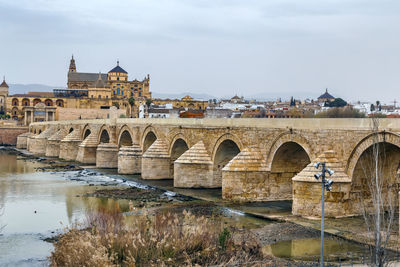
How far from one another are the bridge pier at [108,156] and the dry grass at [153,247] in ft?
88.7

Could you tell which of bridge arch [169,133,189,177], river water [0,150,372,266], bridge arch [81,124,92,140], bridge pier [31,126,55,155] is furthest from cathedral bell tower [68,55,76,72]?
bridge arch [169,133,189,177]

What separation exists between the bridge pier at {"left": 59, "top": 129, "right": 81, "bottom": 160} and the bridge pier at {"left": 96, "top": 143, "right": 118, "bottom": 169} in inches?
338

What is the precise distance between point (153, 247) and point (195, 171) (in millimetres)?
15089


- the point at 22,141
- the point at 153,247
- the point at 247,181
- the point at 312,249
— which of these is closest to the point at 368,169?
the point at 312,249

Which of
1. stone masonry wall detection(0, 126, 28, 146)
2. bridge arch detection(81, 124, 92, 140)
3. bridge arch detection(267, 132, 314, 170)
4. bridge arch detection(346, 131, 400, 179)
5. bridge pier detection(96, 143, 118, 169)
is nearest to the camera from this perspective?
bridge arch detection(346, 131, 400, 179)

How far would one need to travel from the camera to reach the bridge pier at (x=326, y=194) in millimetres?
18844

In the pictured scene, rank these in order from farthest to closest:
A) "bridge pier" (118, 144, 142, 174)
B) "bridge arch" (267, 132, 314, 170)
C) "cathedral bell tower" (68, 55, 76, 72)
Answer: "cathedral bell tower" (68, 55, 76, 72) < "bridge pier" (118, 144, 142, 174) < "bridge arch" (267, 132, 314, 170)

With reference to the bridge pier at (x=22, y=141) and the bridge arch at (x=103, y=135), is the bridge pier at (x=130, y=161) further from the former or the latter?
the bridge pier at (x=22, y=141)

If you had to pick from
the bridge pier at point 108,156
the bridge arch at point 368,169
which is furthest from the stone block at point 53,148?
the bridge arch at point 368,169

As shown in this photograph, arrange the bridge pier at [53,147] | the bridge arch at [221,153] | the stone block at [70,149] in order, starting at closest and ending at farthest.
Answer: the bridge arch at [221,153]
the stone block at [70,149]
the bridge pier at [53,147]

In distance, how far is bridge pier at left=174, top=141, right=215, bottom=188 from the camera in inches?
1094

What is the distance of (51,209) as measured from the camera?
23.5 metres

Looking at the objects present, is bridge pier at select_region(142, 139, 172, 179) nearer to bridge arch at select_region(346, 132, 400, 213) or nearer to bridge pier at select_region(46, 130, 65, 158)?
bridge arch at select_region(346, 132, 400, 213)

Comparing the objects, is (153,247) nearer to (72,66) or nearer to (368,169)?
(368,169)
